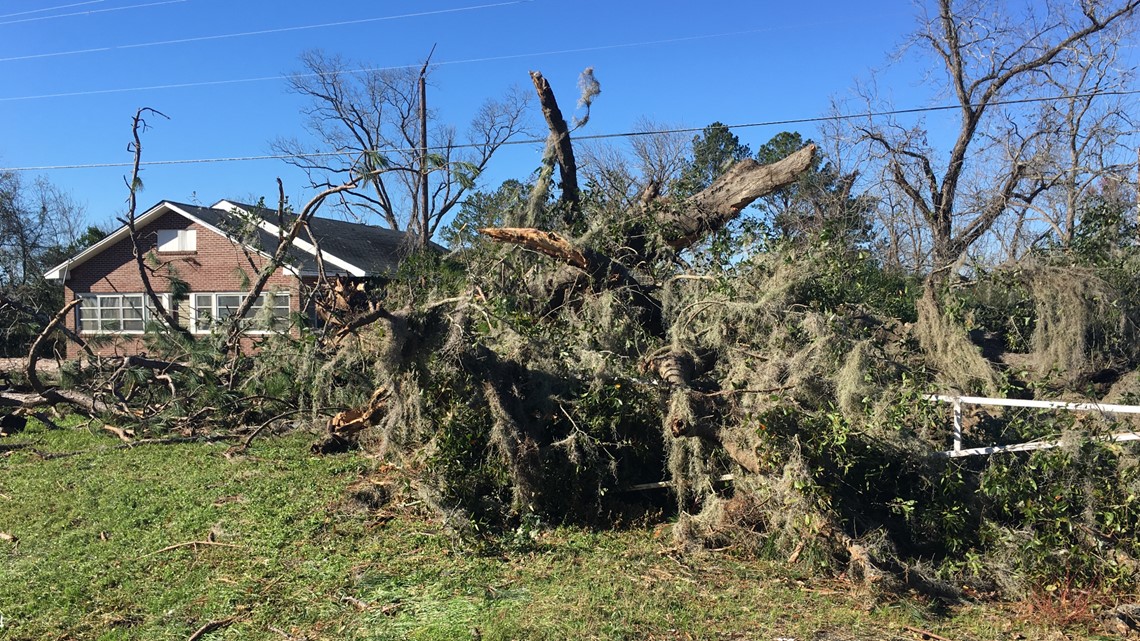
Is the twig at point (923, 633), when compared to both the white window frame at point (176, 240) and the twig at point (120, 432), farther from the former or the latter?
the white window frame at point (176, 240)

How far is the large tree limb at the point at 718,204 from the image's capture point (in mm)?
7641

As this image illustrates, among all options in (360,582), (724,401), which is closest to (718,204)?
(724,401)

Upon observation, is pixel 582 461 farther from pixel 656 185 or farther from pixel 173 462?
pixel 173 462

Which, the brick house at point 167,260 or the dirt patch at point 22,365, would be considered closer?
the dirt patch at point 22,365

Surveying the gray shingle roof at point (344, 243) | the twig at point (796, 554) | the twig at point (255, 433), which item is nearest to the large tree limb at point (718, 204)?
the twig at point (796, 554)

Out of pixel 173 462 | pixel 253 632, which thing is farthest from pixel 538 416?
pixel 173 462

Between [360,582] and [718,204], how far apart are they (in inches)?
190

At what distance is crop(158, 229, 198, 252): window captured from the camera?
779 inches

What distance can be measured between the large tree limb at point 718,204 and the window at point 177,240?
15.6 meters

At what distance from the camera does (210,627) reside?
424cm

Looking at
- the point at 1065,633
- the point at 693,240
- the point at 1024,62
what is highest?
the point at 1024,62

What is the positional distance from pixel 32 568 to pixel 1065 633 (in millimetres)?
6023

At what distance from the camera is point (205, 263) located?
1967 centimetres

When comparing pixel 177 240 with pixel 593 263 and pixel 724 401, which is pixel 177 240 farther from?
pixel 724 401
